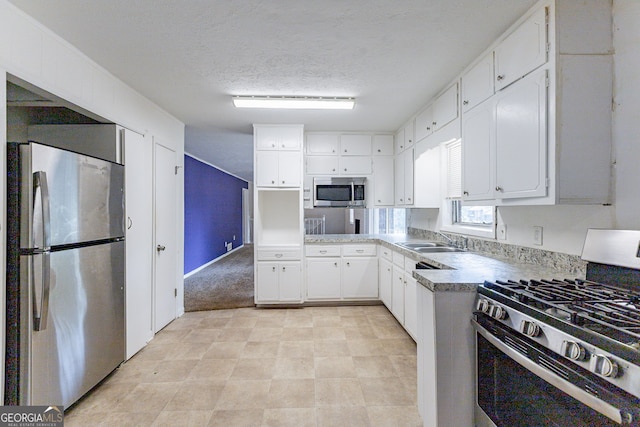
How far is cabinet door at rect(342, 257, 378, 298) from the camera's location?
3.95 meters

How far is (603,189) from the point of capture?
1511 millimetres

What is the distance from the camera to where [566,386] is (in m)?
0.94

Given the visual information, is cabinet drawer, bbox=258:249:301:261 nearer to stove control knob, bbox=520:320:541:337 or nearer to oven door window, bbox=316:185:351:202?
oven door window, bbox=316:185:351:202

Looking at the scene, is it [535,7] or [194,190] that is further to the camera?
[194,190]

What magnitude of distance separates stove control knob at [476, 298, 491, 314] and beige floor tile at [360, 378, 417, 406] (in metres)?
1.00

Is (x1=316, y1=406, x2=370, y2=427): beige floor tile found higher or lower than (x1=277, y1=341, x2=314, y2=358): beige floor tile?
lower

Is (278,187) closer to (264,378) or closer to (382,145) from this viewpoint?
(382,145)

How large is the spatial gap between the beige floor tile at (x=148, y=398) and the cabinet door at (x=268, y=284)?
66.6 inches

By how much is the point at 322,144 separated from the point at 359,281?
6.59ft

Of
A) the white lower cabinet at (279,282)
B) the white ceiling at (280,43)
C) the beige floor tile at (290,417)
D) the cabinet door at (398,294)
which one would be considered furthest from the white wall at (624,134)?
the white lower cabinet at (279,282)

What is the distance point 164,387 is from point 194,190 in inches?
176

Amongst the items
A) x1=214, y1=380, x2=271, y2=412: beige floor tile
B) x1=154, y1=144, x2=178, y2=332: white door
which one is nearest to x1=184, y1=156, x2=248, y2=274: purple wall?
x1=154, y1=144, x2=178, y2=332: white door

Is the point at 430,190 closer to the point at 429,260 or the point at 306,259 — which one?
the point at 429,260

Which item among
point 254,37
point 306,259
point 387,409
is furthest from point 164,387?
point 254,37
